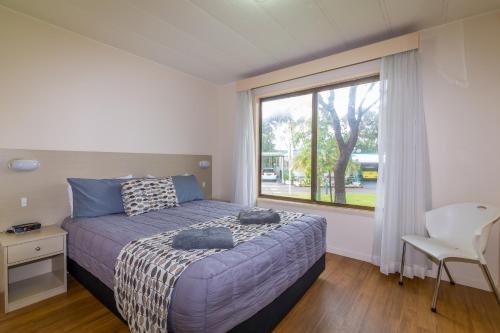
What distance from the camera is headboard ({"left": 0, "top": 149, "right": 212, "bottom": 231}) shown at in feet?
7.16

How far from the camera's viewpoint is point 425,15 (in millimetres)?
2244

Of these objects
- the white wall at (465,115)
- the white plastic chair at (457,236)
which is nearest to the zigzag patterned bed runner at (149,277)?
the white plastic chair at (457,236)

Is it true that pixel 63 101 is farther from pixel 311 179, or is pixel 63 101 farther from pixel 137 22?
pixel 311 179

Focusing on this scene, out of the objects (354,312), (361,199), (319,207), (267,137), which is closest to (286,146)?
(267,137)

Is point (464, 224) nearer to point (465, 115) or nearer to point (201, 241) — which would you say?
point (465, 115)

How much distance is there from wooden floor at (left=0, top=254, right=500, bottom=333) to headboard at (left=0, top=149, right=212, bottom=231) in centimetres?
81

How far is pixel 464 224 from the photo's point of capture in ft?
7.07

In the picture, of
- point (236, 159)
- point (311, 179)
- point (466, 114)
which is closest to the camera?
point (466, 114)

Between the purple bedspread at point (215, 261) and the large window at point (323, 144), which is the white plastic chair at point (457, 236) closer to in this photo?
the large window at point (323, 144)

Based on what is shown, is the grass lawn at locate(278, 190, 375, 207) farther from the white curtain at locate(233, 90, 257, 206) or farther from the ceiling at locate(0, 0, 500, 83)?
the ceiling at locate(0, 0, 500, 83)

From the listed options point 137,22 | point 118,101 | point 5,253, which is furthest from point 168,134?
point 5,253

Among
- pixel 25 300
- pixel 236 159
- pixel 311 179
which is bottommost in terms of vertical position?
pixel 25 300

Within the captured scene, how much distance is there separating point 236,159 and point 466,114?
Result: 290cm

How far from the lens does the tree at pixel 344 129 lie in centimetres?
308
